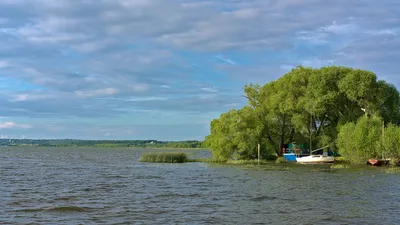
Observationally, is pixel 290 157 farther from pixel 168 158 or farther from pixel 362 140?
pixel 168 158

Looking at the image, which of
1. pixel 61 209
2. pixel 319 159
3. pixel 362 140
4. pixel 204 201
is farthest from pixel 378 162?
pixel 61 209

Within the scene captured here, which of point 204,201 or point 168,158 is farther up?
point 168,158

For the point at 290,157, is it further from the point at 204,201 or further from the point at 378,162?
the point at 204,201

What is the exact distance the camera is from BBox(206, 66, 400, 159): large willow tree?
68.4 m

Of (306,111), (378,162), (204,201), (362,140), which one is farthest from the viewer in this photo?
(306,111)

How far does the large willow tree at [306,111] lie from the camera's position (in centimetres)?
6844

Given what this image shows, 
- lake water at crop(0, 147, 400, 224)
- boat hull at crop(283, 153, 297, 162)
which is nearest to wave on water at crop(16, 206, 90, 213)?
lake water at crop(0, 147, 400, 224)

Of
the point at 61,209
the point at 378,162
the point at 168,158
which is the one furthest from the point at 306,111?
the point at 61,209

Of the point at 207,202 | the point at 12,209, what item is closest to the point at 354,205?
the point at 207,202

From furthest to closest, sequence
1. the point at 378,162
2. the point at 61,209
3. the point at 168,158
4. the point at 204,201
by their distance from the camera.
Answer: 1. the point at 168,158
2. the point at 378,162
3. the point at 204,201
4. the point at 61,209

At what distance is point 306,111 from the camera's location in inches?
2847

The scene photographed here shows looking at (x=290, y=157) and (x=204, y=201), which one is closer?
(x=204, y=201)

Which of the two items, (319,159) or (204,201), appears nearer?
(204,201)

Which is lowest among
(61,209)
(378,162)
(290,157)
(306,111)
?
(61,209)
